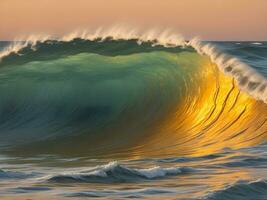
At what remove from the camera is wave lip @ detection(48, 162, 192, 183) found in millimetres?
10344

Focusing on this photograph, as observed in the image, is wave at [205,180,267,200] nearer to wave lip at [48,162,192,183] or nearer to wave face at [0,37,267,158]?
wave lip at [48,162,192,183]

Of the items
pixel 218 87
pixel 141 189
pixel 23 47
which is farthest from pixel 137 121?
pixel 141 189

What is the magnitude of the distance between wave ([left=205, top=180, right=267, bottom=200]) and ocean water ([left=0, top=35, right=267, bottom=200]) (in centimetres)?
2

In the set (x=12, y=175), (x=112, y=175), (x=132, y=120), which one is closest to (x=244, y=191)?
(x=112, y=175)

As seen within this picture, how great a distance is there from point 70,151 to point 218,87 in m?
4.99

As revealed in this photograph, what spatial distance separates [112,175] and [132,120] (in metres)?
8.76

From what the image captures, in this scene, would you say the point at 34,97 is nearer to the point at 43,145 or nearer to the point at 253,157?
the point at 43,145

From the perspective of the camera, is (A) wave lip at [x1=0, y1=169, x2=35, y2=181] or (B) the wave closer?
(B) the wave

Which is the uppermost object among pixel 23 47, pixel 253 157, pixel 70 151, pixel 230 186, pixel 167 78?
pixel 23 47

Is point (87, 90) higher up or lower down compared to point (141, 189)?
higher up

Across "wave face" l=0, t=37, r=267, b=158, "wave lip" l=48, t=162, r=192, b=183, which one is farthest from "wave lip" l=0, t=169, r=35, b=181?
"wave face" l=0, t=37, r=267, b=158

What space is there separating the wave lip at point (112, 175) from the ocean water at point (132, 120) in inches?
0.6

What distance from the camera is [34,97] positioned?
2216cm

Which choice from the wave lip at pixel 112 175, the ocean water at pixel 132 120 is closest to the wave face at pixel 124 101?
the ocean water at pixel 132 120
